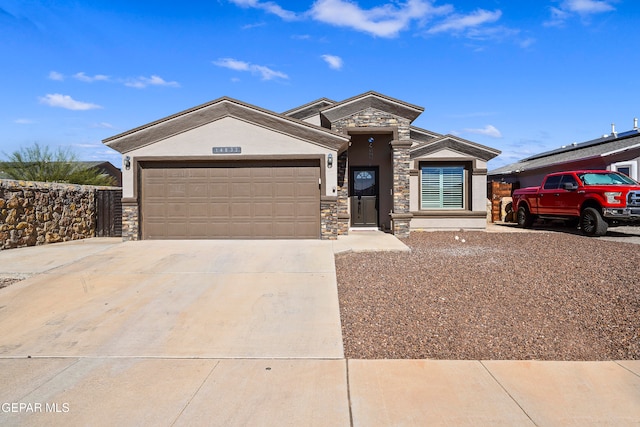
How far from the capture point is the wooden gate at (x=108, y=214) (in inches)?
600

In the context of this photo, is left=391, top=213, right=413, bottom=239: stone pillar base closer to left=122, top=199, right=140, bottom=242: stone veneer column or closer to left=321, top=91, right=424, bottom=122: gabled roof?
left=321, top=91, right=424, bottom=122: gabled roof

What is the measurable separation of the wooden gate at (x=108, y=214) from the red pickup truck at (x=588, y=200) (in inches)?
628

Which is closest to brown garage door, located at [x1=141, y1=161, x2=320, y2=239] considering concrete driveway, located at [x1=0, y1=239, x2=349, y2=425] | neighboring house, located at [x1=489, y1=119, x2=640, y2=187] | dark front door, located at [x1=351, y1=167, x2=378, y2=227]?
concrete driveway, located at [x1=0, y1=239, x2=349, y2=425]

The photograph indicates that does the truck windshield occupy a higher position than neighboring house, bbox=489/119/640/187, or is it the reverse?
neighboring house, bbox=489/119/640/187

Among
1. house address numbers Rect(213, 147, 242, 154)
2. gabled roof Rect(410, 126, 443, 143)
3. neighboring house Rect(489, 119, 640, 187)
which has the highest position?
gabled roof Rect(410, 126, 443, 143)

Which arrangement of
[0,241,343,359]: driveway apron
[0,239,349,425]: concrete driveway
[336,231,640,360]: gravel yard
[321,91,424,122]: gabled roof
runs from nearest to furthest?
1. [0,239,349,425]: concrete driveway
2. [336,231,640,360]: gravel yard
3. [0,241,343,359]: driveway apron
4. [321,91,424,122]: gabled roof

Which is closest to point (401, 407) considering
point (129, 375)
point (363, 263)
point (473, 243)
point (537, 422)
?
point (537, 422)

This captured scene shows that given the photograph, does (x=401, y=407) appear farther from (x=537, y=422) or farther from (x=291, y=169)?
(x=291, y=169)

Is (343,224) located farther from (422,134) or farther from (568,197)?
(568,197)

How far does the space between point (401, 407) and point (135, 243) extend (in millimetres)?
10168

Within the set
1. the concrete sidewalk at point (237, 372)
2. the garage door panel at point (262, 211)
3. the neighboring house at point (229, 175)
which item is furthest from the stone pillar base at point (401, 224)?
the concrete sidewalk at point (237, 372)

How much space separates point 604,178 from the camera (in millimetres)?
15359

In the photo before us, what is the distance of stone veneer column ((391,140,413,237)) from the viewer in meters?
14.5

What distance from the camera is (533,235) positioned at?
14.9 meters
